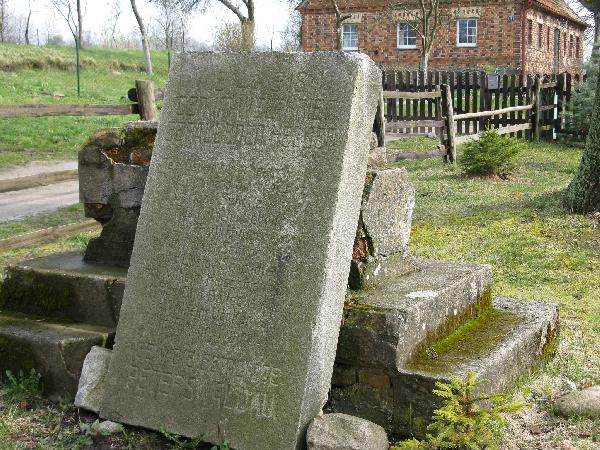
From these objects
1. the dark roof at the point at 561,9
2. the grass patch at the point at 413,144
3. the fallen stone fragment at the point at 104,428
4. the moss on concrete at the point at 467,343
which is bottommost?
the fallen stone fragment at the point at 104,428

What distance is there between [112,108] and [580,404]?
794 centimetres

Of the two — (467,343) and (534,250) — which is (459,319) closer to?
(467,343)

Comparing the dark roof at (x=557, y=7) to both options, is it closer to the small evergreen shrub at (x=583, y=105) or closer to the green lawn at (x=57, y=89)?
the green lawn at (x=57, y=89)

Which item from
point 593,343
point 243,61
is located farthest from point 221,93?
point 593,343

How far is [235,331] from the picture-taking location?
3332 mm

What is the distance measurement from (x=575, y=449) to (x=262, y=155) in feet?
6.01

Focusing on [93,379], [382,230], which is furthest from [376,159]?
[93,379]

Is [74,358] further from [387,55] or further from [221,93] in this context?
[387,55]

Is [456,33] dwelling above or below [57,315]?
above

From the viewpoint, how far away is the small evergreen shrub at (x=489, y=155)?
11.8 m

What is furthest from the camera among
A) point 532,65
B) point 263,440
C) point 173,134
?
point 532,65

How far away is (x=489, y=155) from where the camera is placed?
38.8 feet

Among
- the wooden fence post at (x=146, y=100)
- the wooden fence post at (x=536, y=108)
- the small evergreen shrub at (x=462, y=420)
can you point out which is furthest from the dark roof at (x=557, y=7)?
the small evergreen shrub at (x=462, y=420)

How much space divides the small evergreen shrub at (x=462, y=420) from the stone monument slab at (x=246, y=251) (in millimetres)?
478
